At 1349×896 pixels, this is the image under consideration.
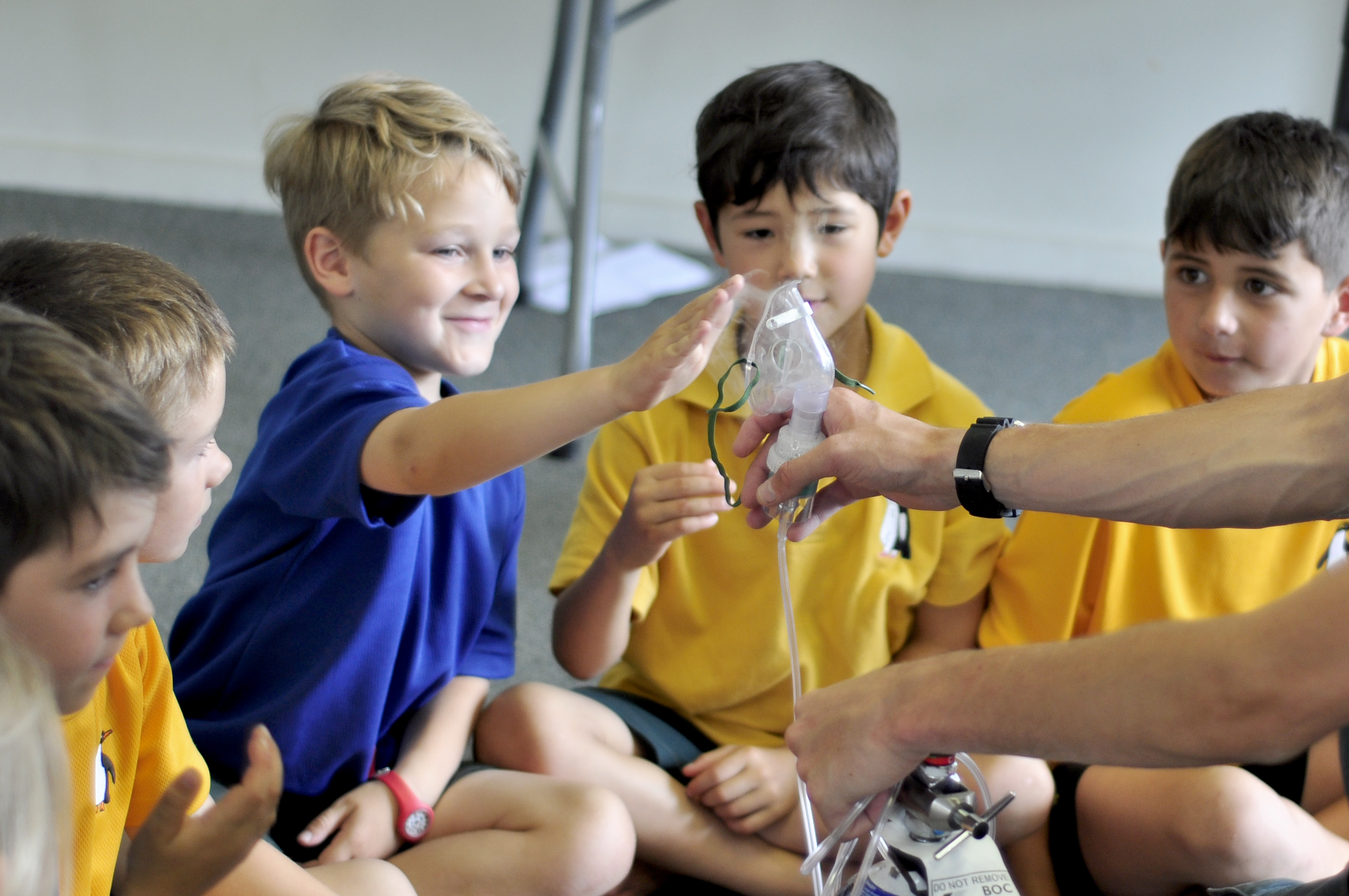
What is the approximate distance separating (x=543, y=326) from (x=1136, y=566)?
1647 mm

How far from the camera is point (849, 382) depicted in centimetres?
107

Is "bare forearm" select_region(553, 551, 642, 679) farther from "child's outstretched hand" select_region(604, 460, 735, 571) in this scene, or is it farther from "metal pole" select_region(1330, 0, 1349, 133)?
"metal pole" select_region(1330, 0, 1349, 133)

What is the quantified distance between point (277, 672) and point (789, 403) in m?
0.51

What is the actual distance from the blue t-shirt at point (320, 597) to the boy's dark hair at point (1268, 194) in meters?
0.79

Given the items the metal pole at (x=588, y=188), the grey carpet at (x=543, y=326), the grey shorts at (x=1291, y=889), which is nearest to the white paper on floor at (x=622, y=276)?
the grey carpet at (x=543, y=326)

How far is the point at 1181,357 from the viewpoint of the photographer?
1.28 metres

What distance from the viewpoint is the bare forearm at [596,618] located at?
3.94ft

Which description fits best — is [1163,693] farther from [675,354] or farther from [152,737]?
[152,737]

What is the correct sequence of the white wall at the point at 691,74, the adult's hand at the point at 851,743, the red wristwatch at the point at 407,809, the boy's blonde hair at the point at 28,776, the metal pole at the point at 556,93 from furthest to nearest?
1. the white wall at the point at 691,74
2. the metal pole at the point at 556,93
3. the red wristwatch at the point at 407,809
4. the adult's hand at the point at 851,743
5. the boy's blonde hair at the point at 28,776

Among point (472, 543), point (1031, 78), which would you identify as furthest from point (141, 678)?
point (1031, 78)

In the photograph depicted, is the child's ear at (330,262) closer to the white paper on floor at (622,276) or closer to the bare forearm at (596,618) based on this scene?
the bare forearm at (596,618)

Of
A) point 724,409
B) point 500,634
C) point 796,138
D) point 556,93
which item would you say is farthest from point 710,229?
point 556,93

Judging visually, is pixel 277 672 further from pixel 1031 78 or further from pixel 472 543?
pixel 1031 78

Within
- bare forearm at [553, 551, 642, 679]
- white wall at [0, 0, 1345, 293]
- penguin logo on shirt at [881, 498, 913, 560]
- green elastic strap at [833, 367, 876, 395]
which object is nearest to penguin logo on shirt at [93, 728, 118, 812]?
bare forearm at [553, 551, 642, 679]
